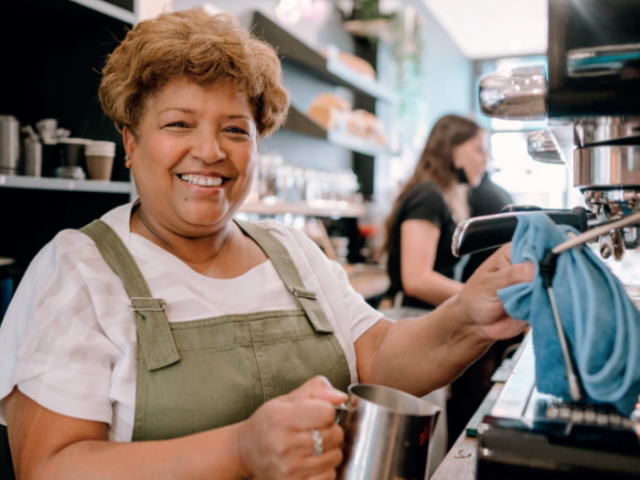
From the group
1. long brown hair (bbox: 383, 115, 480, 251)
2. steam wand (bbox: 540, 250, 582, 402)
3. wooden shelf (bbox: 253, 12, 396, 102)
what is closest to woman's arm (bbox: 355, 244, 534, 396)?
steam wand (bbox: 540, 250, 582, 402)

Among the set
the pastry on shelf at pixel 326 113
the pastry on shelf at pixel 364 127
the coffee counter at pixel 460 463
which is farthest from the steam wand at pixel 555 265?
the pastry on shelf at pixel 364 127

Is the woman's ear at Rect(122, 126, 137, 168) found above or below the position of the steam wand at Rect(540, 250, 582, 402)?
above

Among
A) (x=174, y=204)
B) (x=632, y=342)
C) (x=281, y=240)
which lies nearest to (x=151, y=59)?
(x=174, y=204)

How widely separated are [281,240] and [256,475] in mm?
629

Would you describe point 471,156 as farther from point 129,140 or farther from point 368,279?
point 129,140

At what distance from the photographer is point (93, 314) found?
0.92 meters

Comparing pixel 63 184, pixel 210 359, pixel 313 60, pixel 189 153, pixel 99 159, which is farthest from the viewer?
pixel 313 60

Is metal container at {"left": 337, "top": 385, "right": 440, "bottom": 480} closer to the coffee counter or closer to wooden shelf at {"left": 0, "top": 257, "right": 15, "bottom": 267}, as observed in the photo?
the coffee counter

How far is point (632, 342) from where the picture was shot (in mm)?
574

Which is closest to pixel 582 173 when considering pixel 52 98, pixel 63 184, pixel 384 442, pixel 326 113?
pixel 384 442

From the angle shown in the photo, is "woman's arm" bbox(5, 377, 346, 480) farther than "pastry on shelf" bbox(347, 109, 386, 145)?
No

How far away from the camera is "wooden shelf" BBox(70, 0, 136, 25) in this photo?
1.32 meters

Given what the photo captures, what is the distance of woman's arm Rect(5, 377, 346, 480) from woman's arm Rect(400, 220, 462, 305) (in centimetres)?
144

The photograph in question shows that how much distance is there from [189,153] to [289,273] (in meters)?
0.32
